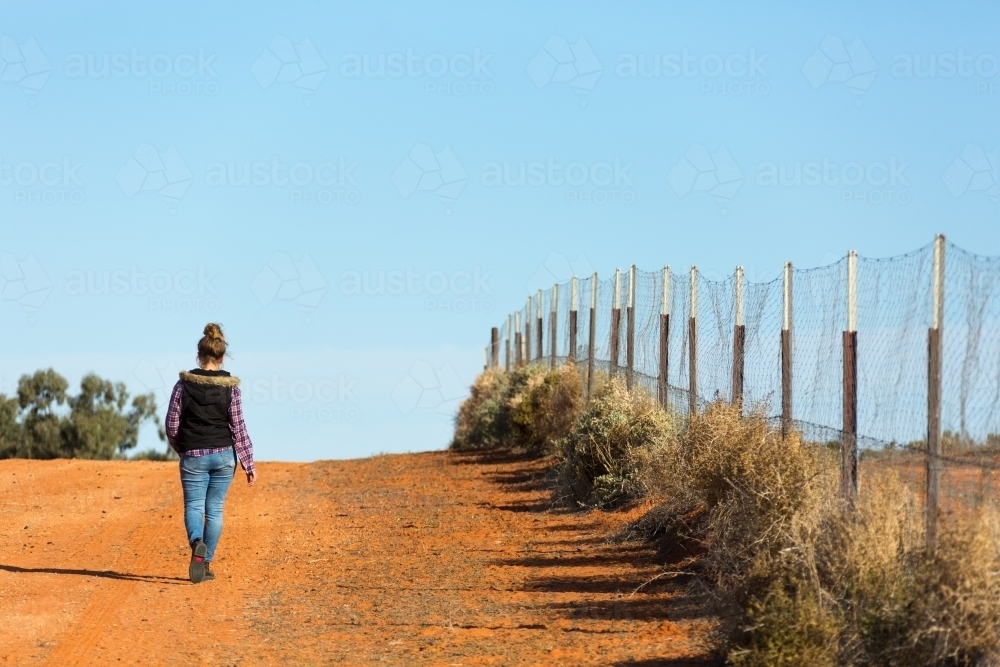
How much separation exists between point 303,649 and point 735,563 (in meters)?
2.87

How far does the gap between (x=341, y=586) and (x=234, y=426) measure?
1599mm

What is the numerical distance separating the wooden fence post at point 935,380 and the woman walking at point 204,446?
18.5 feet

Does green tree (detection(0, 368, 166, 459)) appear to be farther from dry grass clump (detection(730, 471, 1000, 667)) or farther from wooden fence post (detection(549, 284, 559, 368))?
dry grass clump (detection(730, 471, 1000, 667))

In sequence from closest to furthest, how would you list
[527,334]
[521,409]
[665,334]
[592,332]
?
[665,334] < [592,332] < [521,409] < [527,334]

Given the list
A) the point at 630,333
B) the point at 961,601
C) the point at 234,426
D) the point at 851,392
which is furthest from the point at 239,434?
the point at 630,333

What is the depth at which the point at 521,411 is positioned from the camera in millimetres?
24078

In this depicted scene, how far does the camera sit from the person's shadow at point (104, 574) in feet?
40.2

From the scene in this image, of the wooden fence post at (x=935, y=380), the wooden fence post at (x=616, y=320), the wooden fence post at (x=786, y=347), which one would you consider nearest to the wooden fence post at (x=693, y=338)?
the wooden fence post at (x=786, y=347)

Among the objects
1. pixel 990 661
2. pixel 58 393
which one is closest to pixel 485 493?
pixel 990 661

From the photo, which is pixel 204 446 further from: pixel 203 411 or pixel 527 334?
pixel 527 334

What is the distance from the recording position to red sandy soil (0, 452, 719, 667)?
370 inches

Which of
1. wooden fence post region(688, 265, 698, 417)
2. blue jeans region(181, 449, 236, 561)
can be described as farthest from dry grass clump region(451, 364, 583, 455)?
blue jeans region(181, 449, 236, 561)

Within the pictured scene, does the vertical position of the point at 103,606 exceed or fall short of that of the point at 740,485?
it falls short

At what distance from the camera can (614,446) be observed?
53.5ft
